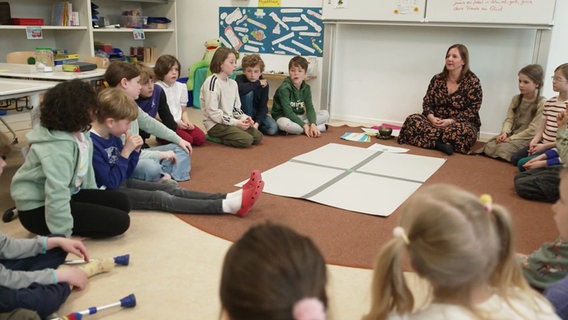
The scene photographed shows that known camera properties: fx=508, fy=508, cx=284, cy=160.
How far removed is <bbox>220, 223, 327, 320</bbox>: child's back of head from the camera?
2.39ft

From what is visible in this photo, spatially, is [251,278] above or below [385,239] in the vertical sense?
above

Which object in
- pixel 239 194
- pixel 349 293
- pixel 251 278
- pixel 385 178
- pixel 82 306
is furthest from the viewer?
pixel 385 178

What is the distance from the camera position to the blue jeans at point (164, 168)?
275 centimetres

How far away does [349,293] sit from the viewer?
186cm

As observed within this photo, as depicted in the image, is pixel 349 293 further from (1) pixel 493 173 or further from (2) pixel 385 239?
(1) pixel 493 173

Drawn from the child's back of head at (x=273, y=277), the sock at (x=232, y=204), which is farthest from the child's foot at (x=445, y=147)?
the child's back of head at (x=273, y=277)

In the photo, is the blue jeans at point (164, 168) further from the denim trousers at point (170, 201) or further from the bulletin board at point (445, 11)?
the bulletin board at point (445, 11)

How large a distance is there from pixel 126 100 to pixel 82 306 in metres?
0.98

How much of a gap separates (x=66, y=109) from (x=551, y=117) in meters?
2.91

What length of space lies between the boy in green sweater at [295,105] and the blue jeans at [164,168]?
1.42 meters

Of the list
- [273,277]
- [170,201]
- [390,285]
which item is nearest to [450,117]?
[170,201]

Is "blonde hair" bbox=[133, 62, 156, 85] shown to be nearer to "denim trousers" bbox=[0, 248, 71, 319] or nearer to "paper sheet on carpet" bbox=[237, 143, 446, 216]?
"paper sheet on carpet" bbox=[237, 143, 446, 216]

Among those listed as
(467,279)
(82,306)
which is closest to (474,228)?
(467,279)

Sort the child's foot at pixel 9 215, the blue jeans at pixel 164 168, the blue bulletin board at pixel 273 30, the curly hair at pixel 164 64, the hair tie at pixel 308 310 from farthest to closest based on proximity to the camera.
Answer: the blue bulletin board at pixel 273 30
the curly hair at pixel 164 64
the blue jeans at pixel 164 168
the child's foot at pixel 9 215
the hair tie at pixel 308 310
